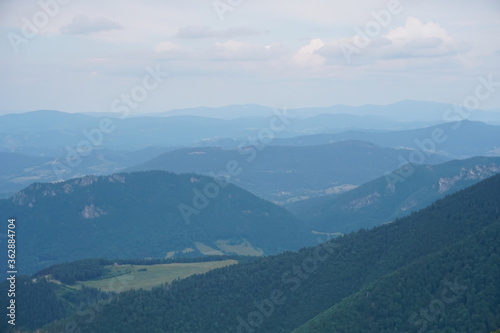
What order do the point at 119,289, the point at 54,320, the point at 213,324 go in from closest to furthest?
the point at 213,324, the point at 54,320, the point at 119,289

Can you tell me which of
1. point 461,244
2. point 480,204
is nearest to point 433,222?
point 480,204

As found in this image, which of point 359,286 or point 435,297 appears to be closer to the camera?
point 435,297

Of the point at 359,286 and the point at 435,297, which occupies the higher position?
the point at 435,297

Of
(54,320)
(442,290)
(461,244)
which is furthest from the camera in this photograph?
(54,320)

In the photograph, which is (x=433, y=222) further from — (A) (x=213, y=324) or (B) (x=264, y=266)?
(A) (x=213, y=324)

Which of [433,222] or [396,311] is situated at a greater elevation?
[433,222]

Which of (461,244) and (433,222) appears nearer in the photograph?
(461,244)

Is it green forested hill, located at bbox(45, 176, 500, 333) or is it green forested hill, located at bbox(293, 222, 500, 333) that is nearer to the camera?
green forested hill, located at bbox(293, 222, 500, 333)

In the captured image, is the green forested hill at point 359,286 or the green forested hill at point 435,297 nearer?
the green forested hill at point 435,297
